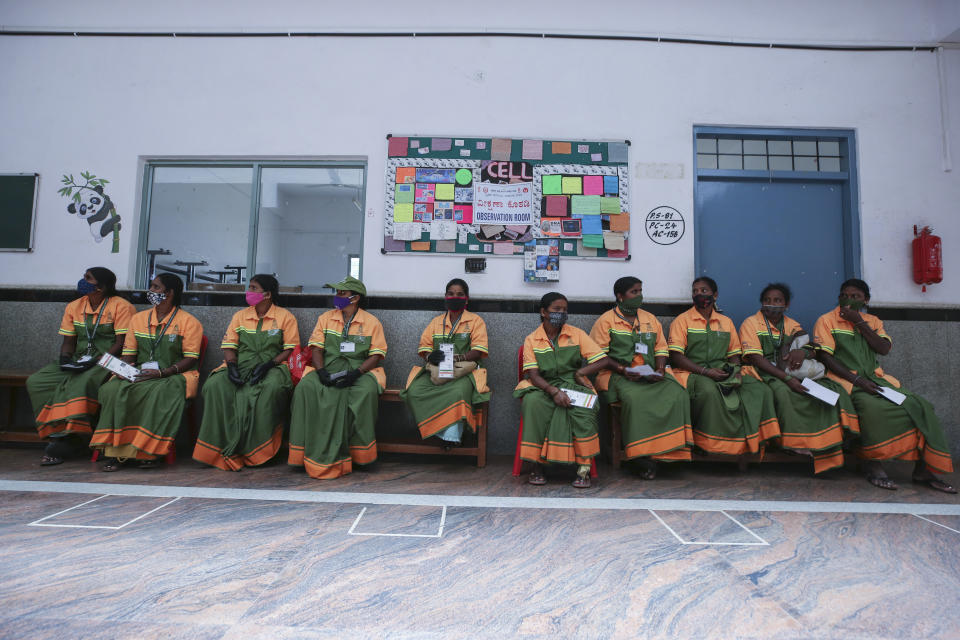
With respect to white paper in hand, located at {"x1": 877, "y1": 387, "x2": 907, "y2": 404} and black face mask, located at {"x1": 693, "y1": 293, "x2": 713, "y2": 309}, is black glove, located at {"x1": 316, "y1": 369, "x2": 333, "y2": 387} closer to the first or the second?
black face mask, located at {"x1": 693, "y1": 293, "x2": 713, "y2": 309}

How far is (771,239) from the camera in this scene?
4.29 m

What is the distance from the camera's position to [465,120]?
14.0ft

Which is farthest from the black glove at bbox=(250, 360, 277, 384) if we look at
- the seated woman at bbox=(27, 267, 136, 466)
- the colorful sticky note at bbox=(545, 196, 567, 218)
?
the colorful sticky note at bbox=(545, 196, 567, 218)

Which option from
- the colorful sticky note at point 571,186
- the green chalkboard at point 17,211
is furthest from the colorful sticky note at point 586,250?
the green chalkboard at point 17,211

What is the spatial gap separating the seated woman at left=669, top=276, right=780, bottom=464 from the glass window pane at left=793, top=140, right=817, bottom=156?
1812 millimetres

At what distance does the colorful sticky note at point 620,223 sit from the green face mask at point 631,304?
0.82 meters

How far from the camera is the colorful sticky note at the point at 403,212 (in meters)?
4.19

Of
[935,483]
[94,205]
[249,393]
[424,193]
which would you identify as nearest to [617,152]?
[424,193]

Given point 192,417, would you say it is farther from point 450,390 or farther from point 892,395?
point 892,395

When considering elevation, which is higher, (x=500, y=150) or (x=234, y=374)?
Result: (x=500, y=150)

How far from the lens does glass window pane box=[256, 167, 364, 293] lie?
4344 millimetres

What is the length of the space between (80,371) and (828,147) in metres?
6.45

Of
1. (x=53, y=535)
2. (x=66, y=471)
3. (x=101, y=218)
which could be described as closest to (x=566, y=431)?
(x=53, y=535)

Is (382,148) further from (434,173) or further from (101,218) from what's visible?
(101,218)
